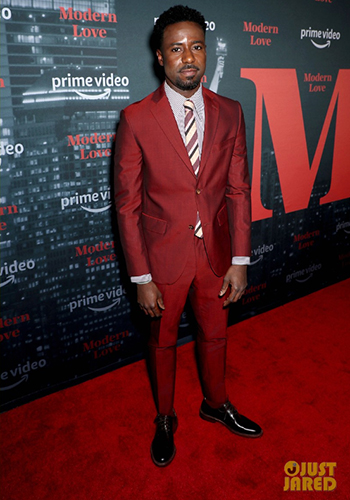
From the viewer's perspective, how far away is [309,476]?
2.03 meters

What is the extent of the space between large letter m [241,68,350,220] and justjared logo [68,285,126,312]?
3.99 ft

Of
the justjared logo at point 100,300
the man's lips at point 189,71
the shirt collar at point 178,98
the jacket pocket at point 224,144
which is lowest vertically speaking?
the justjared logo at point 100,300

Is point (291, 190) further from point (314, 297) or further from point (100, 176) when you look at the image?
point (100, 176)

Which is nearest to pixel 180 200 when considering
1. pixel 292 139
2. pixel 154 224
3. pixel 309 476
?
pixel 154 224

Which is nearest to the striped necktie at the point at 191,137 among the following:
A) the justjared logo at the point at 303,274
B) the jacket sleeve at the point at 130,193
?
the jacket sleeve at the point at 130,193

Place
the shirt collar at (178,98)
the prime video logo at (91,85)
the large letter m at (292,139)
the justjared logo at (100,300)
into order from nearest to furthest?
the shirt collar at (178,98) → the prime video logo at (91,85) → the justjared logo at (100,300) → the large letter m at (292,139)

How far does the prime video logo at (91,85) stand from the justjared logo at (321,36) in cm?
156

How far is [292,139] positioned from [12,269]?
7.40 ft

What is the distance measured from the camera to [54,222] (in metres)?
2.41

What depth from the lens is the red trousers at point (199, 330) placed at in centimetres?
202

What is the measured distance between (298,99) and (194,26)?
172 cm

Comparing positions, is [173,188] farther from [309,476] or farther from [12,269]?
[309,476]

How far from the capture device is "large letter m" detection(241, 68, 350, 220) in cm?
307

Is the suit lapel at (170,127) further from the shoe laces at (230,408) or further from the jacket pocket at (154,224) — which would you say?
the shoe laces at (230,408)
